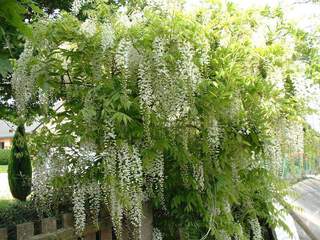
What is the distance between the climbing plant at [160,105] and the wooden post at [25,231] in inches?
12.6

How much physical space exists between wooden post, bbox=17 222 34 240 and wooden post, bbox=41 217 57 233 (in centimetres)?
10

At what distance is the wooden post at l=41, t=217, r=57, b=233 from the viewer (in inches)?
95.5

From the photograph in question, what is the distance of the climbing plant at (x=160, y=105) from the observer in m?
2.52

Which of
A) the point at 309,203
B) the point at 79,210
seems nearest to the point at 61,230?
the point at 79,210

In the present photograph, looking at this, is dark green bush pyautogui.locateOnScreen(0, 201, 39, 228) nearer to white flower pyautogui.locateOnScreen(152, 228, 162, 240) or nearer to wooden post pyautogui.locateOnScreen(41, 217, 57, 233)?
wooden post pyautogui.locateOnScreen(41, 217, 57, 233)

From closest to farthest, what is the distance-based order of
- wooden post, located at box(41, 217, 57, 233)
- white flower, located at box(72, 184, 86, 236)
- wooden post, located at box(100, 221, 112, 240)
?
wooden post, located at box(41, 217, 57, 233) < white flower, located at box(72, 184, 86, 236) < wooden post, located at box(100, 221, 112, 240)

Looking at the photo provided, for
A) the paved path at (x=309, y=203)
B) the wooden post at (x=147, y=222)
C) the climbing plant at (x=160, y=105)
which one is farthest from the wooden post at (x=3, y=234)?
the paved path at (x=309, y=203)

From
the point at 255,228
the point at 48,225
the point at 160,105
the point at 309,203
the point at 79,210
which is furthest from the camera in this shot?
the point at 309,203

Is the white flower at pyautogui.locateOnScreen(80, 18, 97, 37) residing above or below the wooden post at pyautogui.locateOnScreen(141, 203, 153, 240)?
above

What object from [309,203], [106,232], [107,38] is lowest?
[309,203]

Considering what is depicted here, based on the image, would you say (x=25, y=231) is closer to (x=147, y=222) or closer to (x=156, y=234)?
(x=147, y=222)

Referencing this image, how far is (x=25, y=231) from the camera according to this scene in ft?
7.49

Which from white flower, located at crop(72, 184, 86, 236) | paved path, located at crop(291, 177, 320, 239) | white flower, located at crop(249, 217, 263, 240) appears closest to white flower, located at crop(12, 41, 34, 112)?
white flower, located at crop(72, 184, 86, 236)

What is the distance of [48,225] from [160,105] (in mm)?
1022
